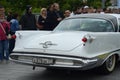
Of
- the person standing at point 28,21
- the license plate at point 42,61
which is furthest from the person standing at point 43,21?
the license plate at point 42,61

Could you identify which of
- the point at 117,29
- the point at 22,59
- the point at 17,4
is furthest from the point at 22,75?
the point at 17,4

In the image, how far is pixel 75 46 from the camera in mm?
7395

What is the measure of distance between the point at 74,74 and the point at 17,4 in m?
20.6

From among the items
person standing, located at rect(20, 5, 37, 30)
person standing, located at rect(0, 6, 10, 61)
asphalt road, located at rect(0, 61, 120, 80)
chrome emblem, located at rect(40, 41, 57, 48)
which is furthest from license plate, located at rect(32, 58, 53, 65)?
person standing, located at rect(20, 5, 37, 30)

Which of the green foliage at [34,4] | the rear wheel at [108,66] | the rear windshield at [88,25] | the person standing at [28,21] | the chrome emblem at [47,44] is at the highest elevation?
the rear windshield at [88,25]

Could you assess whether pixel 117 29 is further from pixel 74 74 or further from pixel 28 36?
pixel 28 36

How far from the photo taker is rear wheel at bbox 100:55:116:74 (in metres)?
8.13

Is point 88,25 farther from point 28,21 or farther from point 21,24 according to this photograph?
point 21,24

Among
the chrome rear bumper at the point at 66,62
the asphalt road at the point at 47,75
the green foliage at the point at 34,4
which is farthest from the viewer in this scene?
the green foliage at the point at 34,4

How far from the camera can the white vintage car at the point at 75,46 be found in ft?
23.8

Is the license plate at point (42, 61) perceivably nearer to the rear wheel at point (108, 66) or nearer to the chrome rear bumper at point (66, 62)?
the chrome rear bumper at point (66, 62)

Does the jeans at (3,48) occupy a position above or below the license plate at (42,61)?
below

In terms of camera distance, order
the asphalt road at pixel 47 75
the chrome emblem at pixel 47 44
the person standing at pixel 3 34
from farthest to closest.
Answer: the person standing at pixel 3 34
the asphalt road at pixel 47 75
the chrome emblem at pixel 47 44

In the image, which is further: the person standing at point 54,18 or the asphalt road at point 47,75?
the person standing at point 54,18
